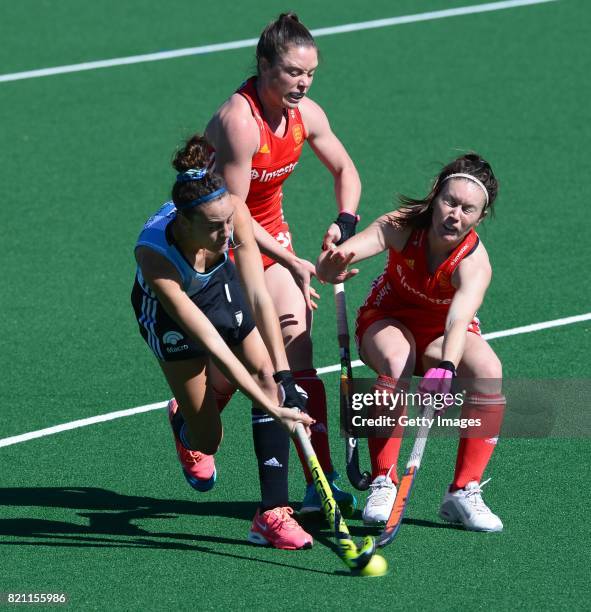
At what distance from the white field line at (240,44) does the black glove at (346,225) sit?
6389mm

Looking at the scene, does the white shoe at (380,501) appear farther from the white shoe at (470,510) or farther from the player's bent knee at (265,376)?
the player's bent knee at (265,376)

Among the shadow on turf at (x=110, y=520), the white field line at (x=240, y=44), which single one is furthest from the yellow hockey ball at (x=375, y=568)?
the white field line at (x=240, y=44)

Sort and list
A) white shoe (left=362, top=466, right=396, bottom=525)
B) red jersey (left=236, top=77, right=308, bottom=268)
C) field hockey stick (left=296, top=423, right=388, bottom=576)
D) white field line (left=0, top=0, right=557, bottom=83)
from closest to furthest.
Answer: field hockey stick (left=296, top=423, right=388, bottom=576)
white shoe (left=362, top=466, right=396, bottom=525)
red jersey (left=236, top=77, right=308, bottom=268)
white field line (left=0, top=0, right=557, bottom=83)

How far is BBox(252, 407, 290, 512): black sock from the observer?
16.2 ft

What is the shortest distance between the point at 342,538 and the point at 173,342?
3.10 feet

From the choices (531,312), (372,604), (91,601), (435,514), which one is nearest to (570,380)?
(531,312)

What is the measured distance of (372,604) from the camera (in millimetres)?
4398

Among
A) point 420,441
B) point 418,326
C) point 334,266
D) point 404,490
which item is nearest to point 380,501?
point 404,490

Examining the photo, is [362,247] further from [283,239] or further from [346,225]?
[283,239]

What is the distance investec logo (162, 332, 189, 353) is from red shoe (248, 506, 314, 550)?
0.68m

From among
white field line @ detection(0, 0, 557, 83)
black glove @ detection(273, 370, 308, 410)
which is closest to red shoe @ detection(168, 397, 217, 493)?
black glove @ detection(273, 370, 308, 410)

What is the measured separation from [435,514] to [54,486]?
5.25ft

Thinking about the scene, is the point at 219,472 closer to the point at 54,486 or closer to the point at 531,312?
the point at 54,486

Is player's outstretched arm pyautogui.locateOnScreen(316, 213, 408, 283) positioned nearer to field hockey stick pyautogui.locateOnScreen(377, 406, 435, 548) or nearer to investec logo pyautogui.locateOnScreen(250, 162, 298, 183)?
investec logo pyautogui.locateOnScreen(250, 162, 298, 183)
